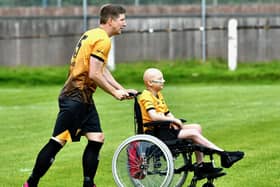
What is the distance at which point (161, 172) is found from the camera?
353 inches

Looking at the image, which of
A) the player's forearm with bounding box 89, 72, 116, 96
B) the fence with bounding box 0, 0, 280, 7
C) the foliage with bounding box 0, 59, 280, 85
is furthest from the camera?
the fence with bounding box 0, 0, 280, 7

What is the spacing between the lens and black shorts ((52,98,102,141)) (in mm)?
9273

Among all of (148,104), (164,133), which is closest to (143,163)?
(164,133)

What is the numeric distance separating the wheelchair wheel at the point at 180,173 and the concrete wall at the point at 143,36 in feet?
57.7

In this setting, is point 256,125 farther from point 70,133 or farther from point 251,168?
point 70,133

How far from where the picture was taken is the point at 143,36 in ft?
88.7

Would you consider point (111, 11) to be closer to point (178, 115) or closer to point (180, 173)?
point (180, 173)

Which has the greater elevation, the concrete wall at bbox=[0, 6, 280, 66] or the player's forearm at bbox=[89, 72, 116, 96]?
the player's forearm at bbox=[89, 72, 116, 96]

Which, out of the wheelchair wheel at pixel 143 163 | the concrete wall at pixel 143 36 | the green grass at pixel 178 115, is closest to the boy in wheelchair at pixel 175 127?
the wheelchair wheel at pixel 143 163

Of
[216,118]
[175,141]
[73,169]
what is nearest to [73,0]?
[216,118]

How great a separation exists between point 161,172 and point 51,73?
681 inches

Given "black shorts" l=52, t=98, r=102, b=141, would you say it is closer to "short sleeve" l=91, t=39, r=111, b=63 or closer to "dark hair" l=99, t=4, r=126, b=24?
"short sleeve" l=91, t=39, r=111, b=63

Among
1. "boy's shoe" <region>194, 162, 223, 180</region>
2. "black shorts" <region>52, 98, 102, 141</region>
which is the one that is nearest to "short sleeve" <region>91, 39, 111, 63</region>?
"black shorts" <region>52, 98, 102, 141</region>

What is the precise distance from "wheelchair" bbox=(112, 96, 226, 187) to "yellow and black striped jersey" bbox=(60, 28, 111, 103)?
53 centimetres
